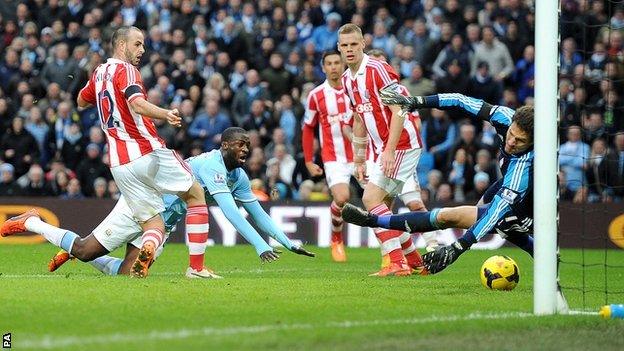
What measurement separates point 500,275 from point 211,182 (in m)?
3.12

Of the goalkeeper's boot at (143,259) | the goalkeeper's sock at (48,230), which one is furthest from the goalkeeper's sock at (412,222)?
the goalkeeper's sock at (48,230)

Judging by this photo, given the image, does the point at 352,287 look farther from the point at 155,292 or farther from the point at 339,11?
the point at 339,11

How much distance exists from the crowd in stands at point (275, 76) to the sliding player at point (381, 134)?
267 inches

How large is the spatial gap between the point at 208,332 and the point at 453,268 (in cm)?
727

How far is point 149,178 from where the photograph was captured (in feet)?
38.7

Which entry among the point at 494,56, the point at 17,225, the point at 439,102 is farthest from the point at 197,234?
the point at 494,56

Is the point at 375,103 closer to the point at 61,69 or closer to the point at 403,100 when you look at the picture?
the point at 403,100

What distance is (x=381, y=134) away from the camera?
1343 centimetres

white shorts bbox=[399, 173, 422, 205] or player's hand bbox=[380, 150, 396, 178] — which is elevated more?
player's hand bbox=[380, 150, 396, 178]

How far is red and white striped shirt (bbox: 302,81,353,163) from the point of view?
1603cm

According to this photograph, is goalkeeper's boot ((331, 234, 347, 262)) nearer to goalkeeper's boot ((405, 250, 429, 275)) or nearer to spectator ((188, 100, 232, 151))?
goalkeeper's boot ((405, 250, 429, 275))

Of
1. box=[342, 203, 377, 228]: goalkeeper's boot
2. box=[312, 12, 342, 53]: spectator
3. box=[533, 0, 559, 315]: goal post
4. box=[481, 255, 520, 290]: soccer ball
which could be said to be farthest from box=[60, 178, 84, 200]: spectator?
box=[533, 0, 559, 315]: goal post

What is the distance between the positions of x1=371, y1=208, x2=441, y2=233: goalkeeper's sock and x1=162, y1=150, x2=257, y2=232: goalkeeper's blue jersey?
1.77 metres

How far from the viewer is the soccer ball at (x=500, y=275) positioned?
11242mm
